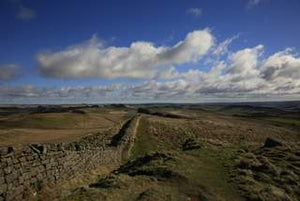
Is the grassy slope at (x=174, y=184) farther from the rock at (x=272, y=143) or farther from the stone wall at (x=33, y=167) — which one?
the rock at (x=272, y=143)

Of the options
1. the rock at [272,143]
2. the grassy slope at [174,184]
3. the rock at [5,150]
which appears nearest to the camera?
the rock at [5,150]

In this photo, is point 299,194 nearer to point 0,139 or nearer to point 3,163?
point 3,163

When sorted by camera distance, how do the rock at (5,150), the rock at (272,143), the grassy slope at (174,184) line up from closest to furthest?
the rock at (5,150) → the grassy slope at (174,184) → the rock at (272,143)

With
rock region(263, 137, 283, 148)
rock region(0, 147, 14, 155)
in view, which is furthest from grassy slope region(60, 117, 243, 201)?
rock region(263, 137, 283, 148)

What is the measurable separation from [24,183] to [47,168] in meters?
2.35

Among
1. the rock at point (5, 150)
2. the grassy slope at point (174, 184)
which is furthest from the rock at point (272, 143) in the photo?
the rock at point (5, 150)

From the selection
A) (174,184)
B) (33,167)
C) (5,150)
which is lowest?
(174,184)

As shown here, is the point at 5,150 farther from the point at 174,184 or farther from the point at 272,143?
the point at 272,143

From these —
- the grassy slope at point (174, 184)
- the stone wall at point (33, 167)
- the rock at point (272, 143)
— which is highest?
the stone wall at point (33, 167)

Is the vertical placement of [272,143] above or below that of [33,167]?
below

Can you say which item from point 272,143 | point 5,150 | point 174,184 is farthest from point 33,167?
point 272,143

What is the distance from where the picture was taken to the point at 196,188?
15.3 m

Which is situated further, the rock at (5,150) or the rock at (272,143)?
the rock at (272,143)

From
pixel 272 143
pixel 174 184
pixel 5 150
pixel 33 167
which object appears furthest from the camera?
pixel 272 143
